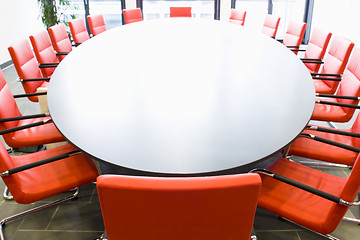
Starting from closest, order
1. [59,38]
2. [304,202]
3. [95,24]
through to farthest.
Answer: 1. [304,202]
2. [59,38]
3. [95,24]

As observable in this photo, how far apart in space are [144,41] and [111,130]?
78.4 inches

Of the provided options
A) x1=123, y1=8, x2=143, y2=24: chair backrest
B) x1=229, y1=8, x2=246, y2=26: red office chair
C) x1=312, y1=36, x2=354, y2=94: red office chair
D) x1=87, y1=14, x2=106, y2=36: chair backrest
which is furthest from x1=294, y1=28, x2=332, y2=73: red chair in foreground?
x1=123, y1=8, x2=143, y2=24: chair backrest

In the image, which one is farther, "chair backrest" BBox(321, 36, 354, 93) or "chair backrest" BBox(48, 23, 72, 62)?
"chair backrest" BBox(48, 23, 72, 62)

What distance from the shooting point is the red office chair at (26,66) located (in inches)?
94.0

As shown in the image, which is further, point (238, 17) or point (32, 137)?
point (238, 17)

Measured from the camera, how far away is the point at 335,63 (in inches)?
105

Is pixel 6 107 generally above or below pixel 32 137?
above

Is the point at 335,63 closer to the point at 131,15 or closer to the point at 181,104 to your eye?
the point at 181,104

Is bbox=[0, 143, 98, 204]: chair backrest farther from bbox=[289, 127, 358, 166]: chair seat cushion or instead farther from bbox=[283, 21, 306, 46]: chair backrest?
bbox=[283, 21, 306, 46]: chair backrest

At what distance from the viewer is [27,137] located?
7.04 ft

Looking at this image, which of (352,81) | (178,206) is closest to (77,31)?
(352,81)

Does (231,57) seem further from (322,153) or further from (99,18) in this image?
(99,18)

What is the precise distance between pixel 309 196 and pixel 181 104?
2.57 ft

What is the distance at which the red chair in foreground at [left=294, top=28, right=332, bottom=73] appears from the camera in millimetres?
2963
